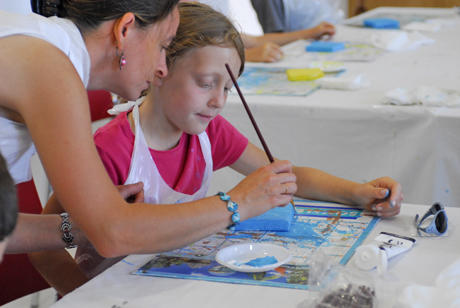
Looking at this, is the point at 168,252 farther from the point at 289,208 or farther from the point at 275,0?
the point at 275,0

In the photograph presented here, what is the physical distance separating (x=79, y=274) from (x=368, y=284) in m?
0.63

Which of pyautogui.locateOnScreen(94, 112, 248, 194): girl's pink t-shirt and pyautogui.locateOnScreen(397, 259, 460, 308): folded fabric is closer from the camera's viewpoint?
pyautogui.locateOnScreen(397, 259, 460, 308): folded fabric

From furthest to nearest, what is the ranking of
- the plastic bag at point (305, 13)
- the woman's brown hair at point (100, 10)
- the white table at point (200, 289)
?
the plastic bag at point (305, 13) < the woman's brown hair at point (100, 10) < the white table at point (200, 289)

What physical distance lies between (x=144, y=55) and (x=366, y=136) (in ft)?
3.26

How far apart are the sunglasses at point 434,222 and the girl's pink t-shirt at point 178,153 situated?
49 centimetres

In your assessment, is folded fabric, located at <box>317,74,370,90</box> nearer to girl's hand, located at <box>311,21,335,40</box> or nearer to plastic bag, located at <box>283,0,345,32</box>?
girl's hand, located at <box>311,21,335,40</box>

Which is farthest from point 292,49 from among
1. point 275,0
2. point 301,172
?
point 301,172

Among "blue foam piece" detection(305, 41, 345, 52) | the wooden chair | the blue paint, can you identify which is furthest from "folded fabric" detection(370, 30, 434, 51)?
the blue paint

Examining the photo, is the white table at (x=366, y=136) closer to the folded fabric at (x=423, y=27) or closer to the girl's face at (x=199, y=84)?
the girl's face at (x=199, y=84)

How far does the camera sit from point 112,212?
89 centimetres

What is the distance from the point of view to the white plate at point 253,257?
3.07 feet

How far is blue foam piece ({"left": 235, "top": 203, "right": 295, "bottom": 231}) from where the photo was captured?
1.12 metres

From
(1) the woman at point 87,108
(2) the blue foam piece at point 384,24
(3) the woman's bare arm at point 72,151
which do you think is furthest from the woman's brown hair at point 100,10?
(2) the blue foam piece at point 384,24

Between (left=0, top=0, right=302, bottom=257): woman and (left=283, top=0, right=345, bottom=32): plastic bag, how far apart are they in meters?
2.60
